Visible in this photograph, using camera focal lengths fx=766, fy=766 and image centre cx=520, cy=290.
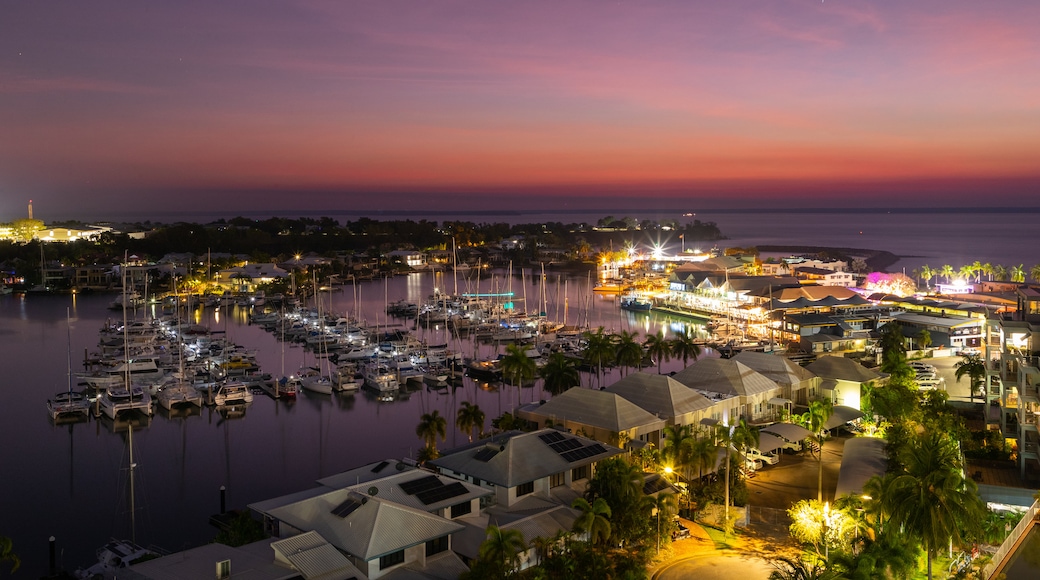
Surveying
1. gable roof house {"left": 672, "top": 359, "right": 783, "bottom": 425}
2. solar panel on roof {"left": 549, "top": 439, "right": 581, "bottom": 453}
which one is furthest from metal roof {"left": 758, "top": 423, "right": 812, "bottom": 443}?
solar panel on roof {"left": 549, "top": 439, "right": 581, "bottom": 453}

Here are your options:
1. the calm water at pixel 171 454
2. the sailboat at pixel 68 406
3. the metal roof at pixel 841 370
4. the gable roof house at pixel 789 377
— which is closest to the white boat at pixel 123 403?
the calm water at pixel 171 454

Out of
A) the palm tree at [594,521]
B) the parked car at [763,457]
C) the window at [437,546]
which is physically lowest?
the parked car at [763,457]

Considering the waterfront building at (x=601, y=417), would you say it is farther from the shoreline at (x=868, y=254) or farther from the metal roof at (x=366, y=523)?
the shoreline at (x=868, y=254)

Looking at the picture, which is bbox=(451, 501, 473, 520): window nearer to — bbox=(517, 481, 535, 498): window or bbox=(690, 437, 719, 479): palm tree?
bbox=(517, 481, 535, 498): window

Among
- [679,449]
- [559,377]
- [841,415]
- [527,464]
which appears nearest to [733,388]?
[841,415]

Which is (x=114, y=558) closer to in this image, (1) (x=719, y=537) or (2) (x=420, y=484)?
(2) (x=420, y=484)

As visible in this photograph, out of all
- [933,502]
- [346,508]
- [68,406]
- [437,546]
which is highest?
[933,502]
